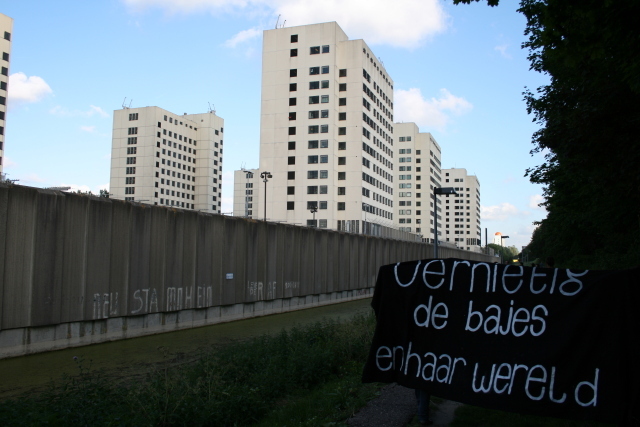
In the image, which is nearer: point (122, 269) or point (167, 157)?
point (122, 269)

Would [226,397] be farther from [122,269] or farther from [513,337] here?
[122,269]

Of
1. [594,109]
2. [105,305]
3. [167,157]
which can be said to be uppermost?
[167,157]

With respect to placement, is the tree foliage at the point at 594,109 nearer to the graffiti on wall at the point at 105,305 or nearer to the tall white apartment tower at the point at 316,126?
the graffiti on wall at the point at 105,305

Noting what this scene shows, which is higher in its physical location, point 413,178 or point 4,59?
point 4,59

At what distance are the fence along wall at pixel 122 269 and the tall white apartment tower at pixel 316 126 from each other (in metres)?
53.3

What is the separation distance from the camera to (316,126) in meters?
81.1

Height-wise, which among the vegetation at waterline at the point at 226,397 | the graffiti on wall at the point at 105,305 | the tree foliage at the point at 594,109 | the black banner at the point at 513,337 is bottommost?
the vegetation at waterline at the point at 226,397

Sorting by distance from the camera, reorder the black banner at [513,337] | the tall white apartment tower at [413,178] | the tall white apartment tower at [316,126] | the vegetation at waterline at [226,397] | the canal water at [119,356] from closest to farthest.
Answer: the black banner at [513,337]
the vegetation at waterline at [226,397]
the canal water at [119,356]
the tall white apartment tower at [316,126]
the tall white apartment tower at [413,178]

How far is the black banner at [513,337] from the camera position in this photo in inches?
186

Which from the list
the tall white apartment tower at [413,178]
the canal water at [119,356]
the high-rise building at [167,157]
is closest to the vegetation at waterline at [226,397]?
the canal water at [119,356]

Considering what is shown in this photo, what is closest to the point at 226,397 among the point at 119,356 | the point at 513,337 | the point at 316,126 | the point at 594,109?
the point at 513,337

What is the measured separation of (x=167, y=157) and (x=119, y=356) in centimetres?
13116

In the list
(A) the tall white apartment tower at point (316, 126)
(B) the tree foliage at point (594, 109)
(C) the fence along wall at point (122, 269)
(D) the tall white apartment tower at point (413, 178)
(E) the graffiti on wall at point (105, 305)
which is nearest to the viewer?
(B) the tree foliage at point (594, 109)

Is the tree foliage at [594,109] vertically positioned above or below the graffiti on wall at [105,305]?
above
